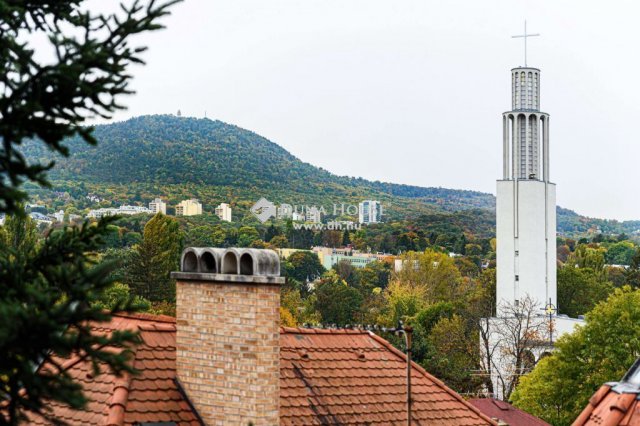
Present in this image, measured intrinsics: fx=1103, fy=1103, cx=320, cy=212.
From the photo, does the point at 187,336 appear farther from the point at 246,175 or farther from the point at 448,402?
the point at 246,175

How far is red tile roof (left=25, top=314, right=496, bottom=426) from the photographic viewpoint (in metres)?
10.7

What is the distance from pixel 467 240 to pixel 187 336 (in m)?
145

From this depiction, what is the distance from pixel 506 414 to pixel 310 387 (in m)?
17.9

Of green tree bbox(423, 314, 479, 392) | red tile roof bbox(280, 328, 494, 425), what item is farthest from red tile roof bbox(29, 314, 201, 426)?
green tree bbox(423, 314, 479, 392)

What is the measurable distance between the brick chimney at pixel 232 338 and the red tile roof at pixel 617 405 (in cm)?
315

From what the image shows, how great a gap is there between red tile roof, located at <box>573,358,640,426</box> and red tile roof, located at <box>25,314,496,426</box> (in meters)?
2.13

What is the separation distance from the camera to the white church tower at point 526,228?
66438mm

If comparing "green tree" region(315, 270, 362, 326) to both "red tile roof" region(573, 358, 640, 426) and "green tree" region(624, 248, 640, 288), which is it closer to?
"green tree" region(624, 248, 640, 288)

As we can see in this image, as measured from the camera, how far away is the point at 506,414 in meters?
29.1

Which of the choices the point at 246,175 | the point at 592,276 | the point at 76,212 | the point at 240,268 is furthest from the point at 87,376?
the point at 246,175

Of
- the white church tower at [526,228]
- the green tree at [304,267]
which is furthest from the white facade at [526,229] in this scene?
the green tree at [304,267]

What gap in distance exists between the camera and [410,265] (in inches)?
3711

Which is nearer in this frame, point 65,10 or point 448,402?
point 65,10

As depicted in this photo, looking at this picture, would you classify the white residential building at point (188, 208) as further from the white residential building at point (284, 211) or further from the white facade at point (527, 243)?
the white facade at point (527, 243)
